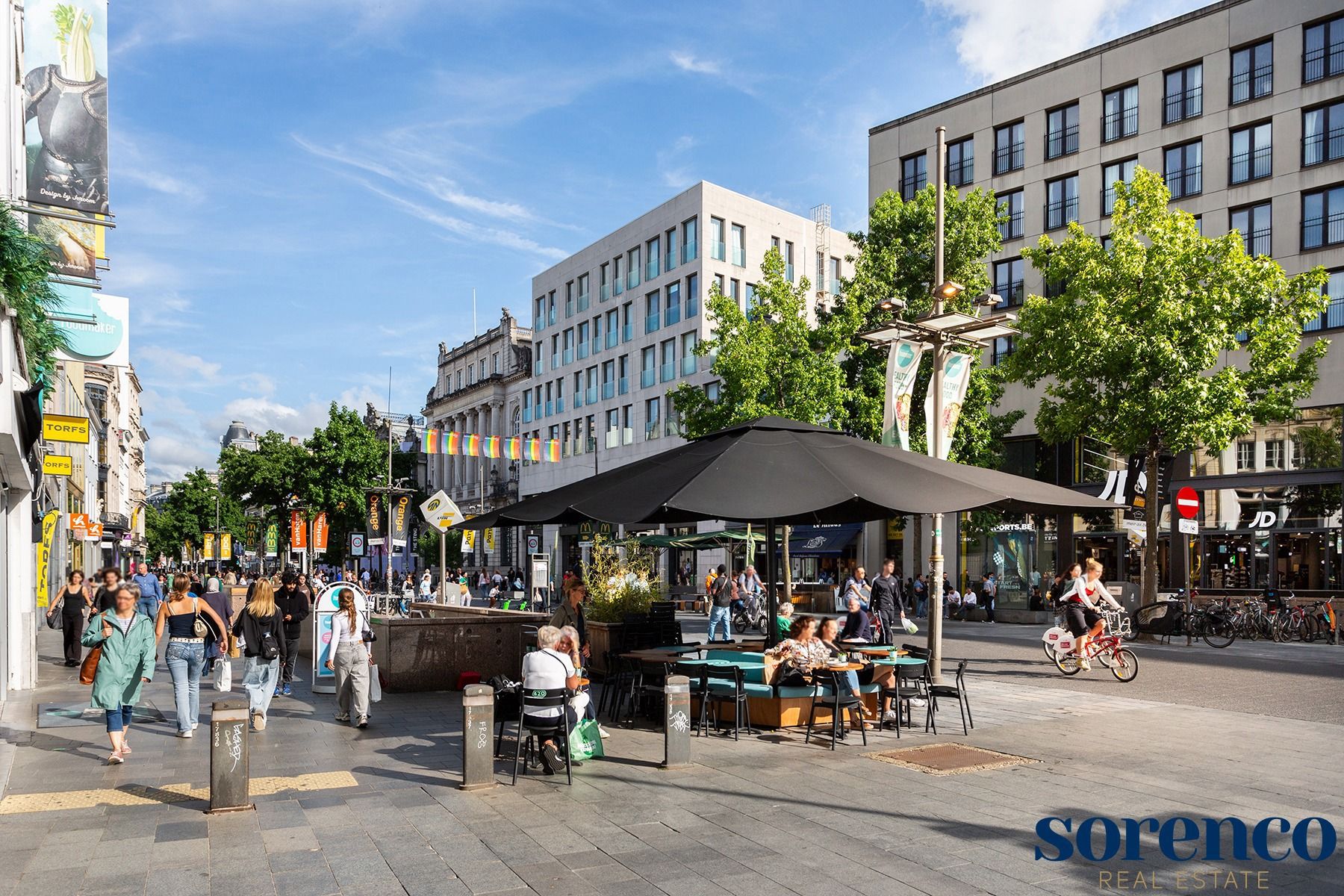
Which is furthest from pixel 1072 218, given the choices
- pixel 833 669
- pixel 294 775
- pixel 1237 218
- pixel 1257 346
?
pixel 294 775

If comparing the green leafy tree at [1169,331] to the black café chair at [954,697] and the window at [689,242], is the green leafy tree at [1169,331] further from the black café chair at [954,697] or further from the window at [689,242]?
the window at [689,242]

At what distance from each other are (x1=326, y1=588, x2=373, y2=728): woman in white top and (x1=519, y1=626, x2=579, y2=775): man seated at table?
3.32 m

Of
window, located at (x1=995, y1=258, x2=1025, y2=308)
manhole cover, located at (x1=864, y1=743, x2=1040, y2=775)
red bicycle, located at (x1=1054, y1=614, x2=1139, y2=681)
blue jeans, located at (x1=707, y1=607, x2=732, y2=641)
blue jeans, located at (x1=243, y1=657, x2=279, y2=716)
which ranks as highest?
window, located at (x1=995, y1=258, x2=1025, y2=308)

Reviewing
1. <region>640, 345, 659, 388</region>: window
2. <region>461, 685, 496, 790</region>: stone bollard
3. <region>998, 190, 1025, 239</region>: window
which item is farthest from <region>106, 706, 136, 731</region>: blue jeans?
<region>640, 345, 659, 388</region>: window

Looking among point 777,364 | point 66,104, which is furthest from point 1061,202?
point 66,104

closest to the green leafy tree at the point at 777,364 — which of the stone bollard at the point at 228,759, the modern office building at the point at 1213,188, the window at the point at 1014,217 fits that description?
the modern office building at the point at 1213,188

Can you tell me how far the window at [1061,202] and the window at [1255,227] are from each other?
573 cm

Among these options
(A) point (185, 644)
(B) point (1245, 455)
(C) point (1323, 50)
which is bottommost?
(A) point (185, 644)

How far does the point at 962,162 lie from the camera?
137 ft

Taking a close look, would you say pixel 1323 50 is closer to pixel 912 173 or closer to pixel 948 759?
pixel 912 173

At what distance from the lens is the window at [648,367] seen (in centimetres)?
5311

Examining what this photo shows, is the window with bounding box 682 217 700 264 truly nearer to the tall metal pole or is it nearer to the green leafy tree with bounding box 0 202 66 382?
the tall metal pole

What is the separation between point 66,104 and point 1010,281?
3230cm

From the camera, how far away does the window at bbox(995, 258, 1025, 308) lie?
127 feet
